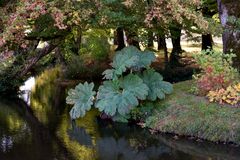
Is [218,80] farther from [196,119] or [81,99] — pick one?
[81,99]

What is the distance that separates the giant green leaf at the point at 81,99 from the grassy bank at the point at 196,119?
1848 millimetres

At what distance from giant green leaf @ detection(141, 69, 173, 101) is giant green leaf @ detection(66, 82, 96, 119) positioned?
163 cm

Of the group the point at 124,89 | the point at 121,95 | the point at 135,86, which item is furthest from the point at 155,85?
the point at 121,95

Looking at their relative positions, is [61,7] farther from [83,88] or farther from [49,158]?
[49,158]

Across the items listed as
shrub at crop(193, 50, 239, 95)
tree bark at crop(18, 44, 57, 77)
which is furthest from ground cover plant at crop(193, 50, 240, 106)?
tree bark at crop(18, 44, 57, 77)

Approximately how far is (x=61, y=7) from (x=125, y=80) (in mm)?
2812

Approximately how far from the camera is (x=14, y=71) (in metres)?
18.7

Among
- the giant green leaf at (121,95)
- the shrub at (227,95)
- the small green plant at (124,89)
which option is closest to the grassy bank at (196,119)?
the shrub at (227,95)

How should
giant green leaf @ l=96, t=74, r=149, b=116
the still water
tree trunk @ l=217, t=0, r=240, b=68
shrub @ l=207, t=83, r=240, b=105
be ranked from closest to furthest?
the still water → shrub @ l=207, t=83, r=240, b=105 → giant green leaf @ l=96, t=74, r=149, b=116 → tree trunk @ l=217, t=0, r=240, b=68

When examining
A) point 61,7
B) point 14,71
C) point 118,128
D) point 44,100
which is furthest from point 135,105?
point 14,71

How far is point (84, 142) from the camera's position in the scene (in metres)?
10.9

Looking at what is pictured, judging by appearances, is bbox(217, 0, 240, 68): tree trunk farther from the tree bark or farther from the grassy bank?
the tree bark

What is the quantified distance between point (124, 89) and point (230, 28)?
13.5 feet

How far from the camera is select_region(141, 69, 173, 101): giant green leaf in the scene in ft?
41.1
